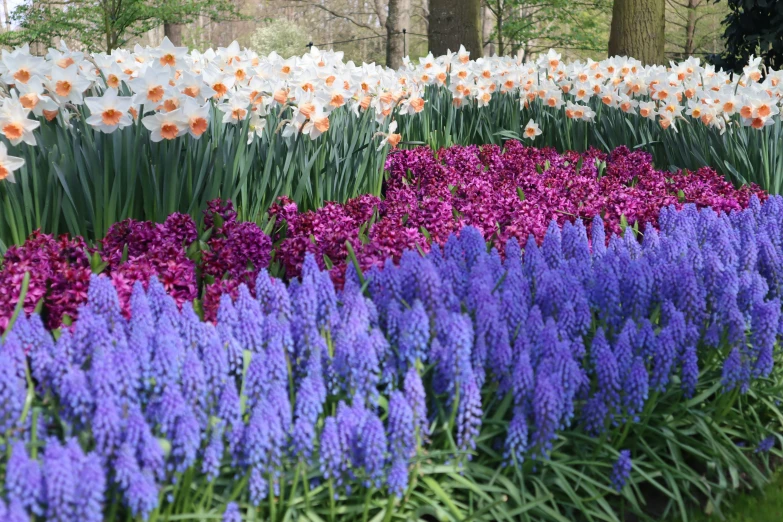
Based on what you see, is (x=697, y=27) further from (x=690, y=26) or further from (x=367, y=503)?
(x=367, y=503)

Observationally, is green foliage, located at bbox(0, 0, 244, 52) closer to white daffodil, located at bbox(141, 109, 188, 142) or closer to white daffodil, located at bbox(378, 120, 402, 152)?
white daffodil, located at bbox(378, 120, 402, 152)

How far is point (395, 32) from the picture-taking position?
14195 mm

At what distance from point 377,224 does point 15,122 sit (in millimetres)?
1545

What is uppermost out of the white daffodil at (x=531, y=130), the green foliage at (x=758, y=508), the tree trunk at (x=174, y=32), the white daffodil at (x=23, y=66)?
the tree trunk at (x=174, y=32)

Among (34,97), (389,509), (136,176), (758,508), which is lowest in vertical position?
(758,508)

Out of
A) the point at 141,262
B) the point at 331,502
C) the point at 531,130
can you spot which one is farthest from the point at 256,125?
the point at 531,130

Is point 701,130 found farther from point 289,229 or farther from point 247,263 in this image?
point 247,263

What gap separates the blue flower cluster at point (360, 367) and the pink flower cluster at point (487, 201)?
18.0 inches

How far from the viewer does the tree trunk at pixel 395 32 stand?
13865mm

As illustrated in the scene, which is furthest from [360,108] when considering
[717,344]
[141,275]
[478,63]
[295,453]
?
[295,453]

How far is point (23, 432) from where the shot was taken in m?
1.82

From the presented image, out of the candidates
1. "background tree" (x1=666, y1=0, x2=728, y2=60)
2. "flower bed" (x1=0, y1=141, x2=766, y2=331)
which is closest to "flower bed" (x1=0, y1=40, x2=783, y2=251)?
"flower bed" (x1=0, y1=141, x2=766, y2=331)

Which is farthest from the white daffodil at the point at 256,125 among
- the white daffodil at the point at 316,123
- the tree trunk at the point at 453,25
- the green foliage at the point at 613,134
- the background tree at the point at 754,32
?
the background tree at the point at 754,32

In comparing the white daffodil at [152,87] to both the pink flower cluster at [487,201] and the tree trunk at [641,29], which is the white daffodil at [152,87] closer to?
the pink flower cluster at [487,201]
